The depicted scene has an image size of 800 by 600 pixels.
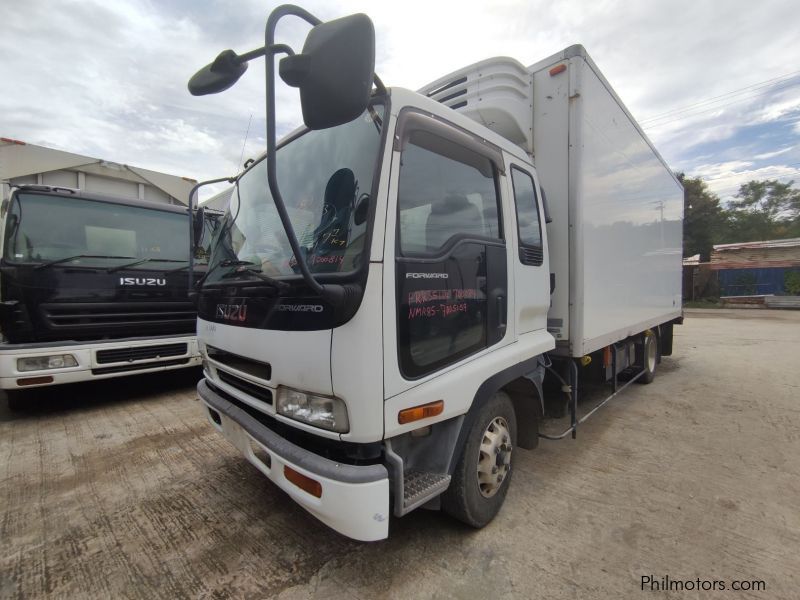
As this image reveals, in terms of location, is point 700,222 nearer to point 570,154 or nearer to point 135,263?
point 570,154

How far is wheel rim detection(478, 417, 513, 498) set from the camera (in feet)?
7.68

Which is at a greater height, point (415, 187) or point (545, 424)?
point (415, 187)

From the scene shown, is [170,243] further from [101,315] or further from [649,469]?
[649,469]

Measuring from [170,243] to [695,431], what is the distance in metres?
6.40

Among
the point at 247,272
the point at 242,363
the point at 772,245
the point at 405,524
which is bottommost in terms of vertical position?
the point at 405,524

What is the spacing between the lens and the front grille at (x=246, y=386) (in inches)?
81.8

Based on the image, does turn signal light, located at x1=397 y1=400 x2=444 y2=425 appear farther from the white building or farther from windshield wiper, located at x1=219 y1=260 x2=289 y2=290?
the white building

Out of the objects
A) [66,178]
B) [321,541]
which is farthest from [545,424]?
[66,178]

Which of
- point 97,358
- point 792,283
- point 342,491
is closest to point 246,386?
point 342,491

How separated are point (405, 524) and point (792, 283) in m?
27.1

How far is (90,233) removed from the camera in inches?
175

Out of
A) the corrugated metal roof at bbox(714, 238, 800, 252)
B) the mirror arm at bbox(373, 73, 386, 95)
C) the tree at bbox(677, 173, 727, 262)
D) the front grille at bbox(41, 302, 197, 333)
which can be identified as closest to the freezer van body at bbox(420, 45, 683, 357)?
the mirror arm at bbox(373, 73, 386, 95)

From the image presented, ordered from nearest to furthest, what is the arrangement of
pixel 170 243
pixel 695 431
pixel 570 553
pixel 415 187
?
pixel 415 187
pixel 570 553
pixel 695 431
pixel 170 243

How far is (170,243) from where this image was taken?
16.5 ft
